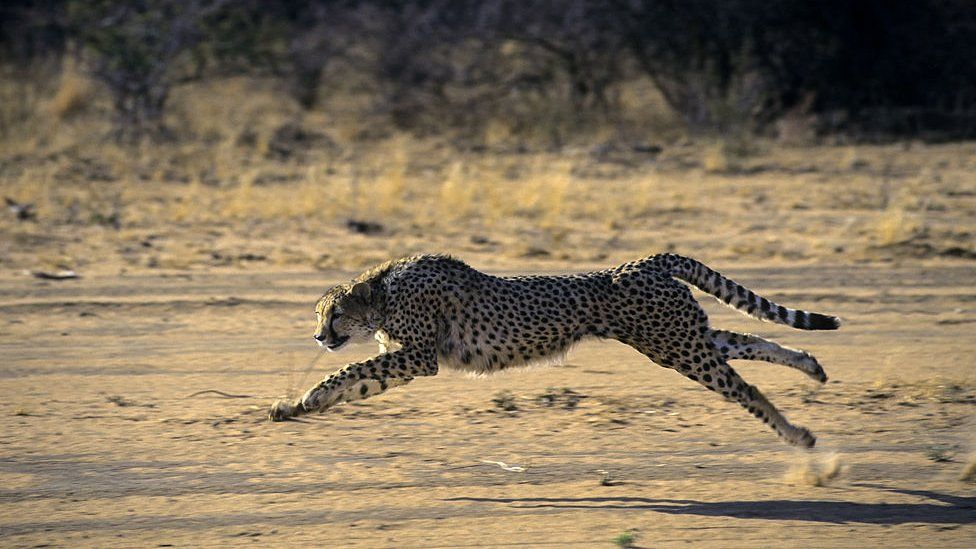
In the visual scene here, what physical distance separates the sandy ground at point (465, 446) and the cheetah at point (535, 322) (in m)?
0.33

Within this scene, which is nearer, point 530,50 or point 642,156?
point 642,156

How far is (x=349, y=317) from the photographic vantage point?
6.59m

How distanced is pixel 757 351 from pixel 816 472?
86 cm

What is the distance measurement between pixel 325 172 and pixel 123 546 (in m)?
11.0

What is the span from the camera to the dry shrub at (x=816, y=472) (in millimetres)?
5754

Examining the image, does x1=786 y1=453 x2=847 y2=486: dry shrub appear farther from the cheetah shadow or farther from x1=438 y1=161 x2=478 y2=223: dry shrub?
x1=438 y1=161 x2=478 y2=223: dry shrub

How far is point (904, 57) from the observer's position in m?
19.0

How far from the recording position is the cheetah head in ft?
21.6

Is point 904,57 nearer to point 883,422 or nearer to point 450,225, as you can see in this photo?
point 450,225

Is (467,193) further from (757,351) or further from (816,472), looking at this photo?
(816,472)

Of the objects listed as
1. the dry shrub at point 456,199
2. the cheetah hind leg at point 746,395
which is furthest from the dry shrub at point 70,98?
the cheetah hind leg at point 746,395

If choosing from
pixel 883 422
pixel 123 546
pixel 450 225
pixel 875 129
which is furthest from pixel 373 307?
pixel 875 129

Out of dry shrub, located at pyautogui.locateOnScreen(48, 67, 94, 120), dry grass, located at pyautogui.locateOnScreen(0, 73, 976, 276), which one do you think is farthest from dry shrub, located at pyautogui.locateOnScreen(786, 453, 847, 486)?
dry shrub, located at pyautogui.locateOnScreen(48, 67, 94, 120)

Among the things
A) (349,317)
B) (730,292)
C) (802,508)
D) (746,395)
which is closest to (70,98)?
(349,317)
